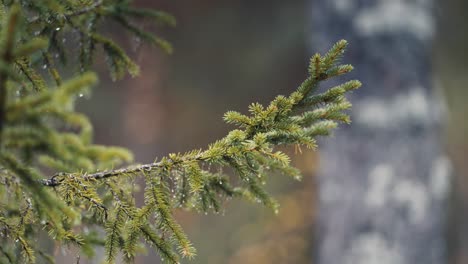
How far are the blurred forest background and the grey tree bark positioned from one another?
8.19ft

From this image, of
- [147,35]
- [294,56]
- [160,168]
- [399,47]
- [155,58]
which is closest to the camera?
[160,168]

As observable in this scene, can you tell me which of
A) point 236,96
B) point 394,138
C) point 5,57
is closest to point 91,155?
point 5,57

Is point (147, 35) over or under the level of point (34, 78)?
over

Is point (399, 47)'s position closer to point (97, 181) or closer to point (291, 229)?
point (97, 181)

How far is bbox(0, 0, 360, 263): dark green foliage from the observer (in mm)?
972

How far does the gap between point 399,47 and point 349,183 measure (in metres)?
0.76

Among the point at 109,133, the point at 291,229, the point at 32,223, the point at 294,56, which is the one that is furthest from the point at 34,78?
the point at 109,133

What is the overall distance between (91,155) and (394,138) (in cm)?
215

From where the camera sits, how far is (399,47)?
9.74 feet

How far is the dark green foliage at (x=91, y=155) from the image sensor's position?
0.97 meters

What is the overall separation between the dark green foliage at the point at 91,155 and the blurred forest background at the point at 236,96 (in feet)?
11.8

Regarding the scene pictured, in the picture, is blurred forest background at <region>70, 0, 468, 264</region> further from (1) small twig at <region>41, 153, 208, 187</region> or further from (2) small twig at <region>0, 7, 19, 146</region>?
(2) small twig at <region>0, 7, 19, 146</region>

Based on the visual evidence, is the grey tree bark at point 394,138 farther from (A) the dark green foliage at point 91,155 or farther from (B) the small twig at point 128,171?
(B) the small twig at point 128,171

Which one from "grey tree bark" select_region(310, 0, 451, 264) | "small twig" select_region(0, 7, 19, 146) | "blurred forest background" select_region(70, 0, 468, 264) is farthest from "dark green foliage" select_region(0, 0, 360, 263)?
"blurred forest background" select_region(70, 0, 468, 264)
